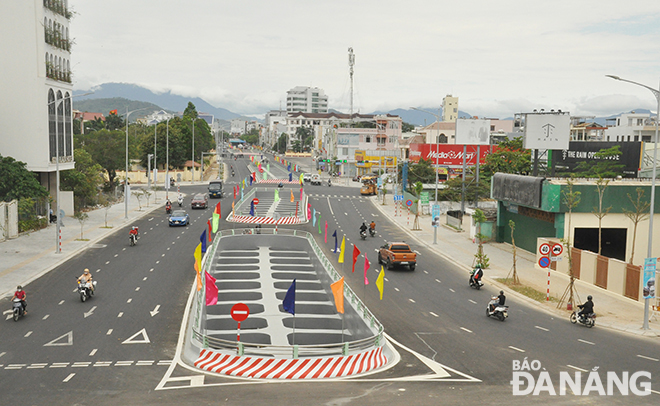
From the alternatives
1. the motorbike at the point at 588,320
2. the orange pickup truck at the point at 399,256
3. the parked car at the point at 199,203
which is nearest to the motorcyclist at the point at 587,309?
the motorbike at the point at 588,320

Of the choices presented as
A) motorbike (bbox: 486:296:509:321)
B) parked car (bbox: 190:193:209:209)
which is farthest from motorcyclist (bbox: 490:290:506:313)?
parked car (bbox: 190:193:209:209)

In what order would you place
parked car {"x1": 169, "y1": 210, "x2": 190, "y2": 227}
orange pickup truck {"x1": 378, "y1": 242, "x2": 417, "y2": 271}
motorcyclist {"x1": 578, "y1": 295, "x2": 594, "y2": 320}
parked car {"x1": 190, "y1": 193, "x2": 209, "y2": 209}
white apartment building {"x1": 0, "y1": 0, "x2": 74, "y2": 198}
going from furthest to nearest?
1. parked car {"x1": 190, "y1": 193, "x2": 209, "y2": 209}
2. parked car {"x1": 169, "y1": 210, "x2": 190, "y2": 227}
3. white apartment building {"x1": 0, "y1": 0, "x2": 74, "y2": 198}
4. orange pickup truck {"x1": 378, "y1": 242, "x2": 417, "y2": 271}
5. motorcyclist {"x1": 578, "y1": 295, "x2": 594, "y2": 320}

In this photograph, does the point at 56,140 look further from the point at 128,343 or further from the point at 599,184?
the point at 599,184

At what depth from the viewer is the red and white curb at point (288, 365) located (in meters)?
17.8

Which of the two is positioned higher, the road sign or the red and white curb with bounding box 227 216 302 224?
the road sign

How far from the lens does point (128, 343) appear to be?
827 inches

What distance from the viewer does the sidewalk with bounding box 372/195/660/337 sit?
2503 cm

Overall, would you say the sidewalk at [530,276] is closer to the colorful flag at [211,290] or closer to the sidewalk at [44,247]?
the colorful flag at [211,290]

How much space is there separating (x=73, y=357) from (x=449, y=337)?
13.2 metres

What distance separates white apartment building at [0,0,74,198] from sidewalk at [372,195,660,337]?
3268 cm

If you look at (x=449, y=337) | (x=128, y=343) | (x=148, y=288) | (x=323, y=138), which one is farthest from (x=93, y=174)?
(x=323, y=138)

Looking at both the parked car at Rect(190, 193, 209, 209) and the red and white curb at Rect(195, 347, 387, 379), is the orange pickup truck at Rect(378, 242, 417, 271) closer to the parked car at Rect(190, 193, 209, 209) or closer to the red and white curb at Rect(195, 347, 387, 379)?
the red and white curb at Rect(195, 347, 387, 379)

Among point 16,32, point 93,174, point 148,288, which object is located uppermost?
point 16,32

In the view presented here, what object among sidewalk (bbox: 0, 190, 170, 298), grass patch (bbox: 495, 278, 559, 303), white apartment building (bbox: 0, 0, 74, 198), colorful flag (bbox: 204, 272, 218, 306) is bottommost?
grass patch (bbox: 495, 278, 559, 303)
